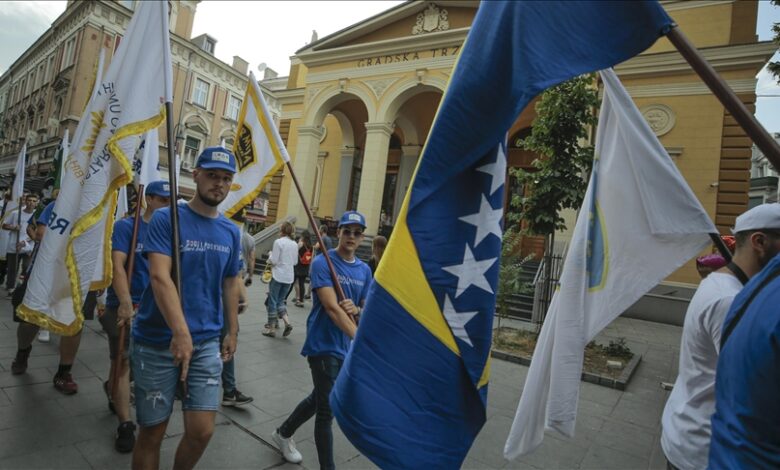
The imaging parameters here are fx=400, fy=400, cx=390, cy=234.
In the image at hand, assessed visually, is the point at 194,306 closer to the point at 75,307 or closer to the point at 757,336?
the point at 75,307

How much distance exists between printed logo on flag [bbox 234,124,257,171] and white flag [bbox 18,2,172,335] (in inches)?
35.9

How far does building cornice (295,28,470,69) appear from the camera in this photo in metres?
15.5

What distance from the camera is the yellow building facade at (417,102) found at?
1261cm

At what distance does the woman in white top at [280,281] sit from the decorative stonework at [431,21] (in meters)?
13.2

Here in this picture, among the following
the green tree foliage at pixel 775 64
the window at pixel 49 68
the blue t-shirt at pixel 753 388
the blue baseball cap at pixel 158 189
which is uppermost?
the window at pixel 49 68

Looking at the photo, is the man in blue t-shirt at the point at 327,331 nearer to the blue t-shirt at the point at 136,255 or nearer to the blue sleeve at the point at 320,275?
the blue sleeve at the point at 320,275

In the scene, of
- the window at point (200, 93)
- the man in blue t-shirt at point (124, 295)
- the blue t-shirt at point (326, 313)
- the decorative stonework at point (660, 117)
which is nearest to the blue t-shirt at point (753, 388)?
the blue t-shirt at point (326, 313)

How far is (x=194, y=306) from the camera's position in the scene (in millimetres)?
2414

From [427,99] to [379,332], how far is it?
18.6 m

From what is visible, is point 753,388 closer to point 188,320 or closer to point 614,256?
point 614,256

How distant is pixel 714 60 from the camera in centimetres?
1266

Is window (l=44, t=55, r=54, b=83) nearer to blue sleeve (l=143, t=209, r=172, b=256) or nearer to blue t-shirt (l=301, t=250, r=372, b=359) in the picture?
blue sleeve (l=143, t=209, r=172, b=256)

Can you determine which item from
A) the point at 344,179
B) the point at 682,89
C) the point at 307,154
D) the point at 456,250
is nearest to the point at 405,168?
the point at 344,179

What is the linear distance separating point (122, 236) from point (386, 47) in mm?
15994
